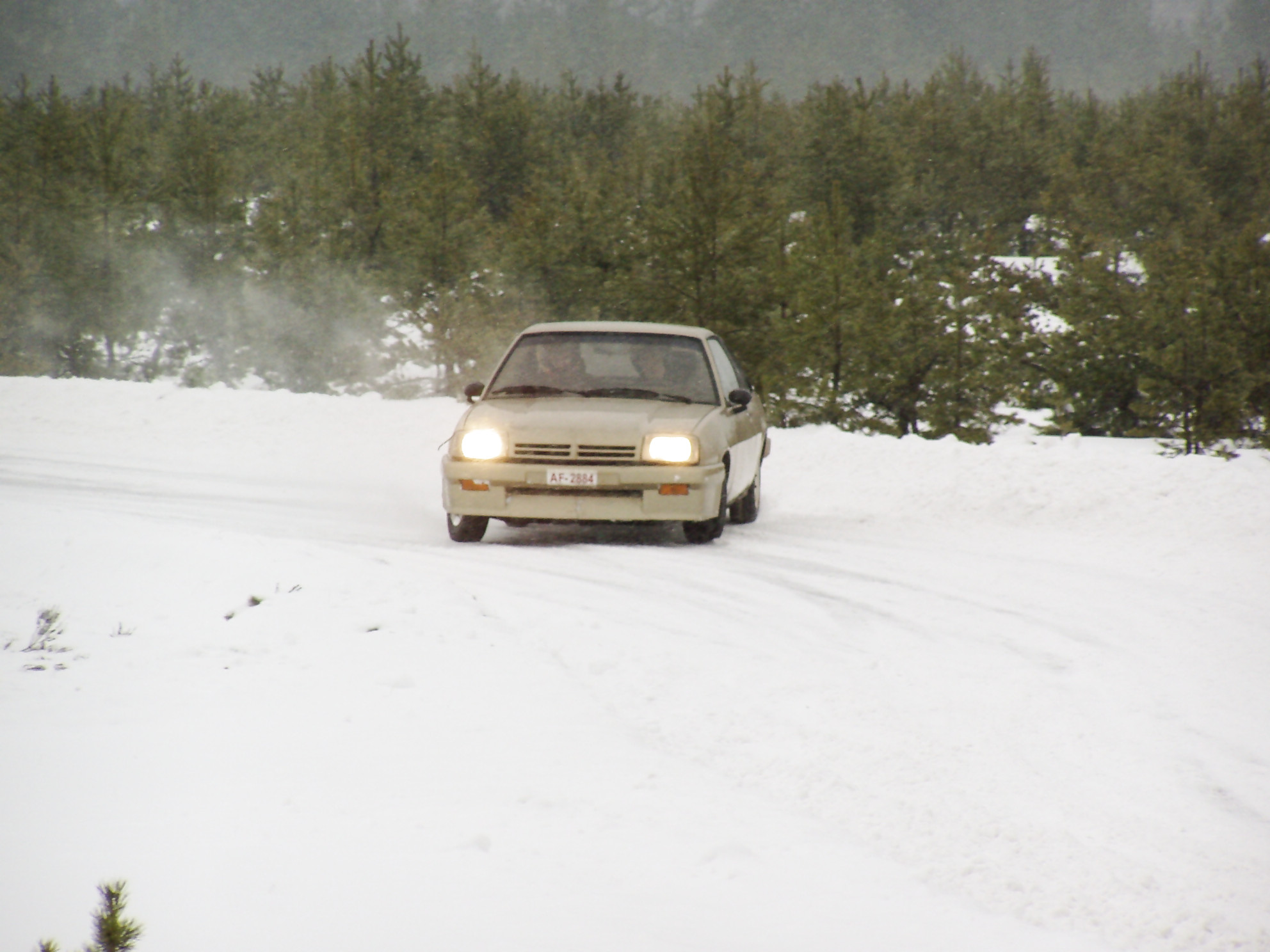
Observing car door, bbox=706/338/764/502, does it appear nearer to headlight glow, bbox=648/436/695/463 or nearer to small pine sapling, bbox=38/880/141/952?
headlight glow, bbox=648/436/695/463

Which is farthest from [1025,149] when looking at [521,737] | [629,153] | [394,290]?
[521,737]

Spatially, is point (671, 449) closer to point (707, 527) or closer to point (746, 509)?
point (707, 527)

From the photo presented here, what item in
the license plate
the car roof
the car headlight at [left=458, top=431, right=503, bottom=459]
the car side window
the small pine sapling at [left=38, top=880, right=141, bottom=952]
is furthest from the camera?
the car side window

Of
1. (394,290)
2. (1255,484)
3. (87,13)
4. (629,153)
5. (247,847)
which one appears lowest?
(247,847)

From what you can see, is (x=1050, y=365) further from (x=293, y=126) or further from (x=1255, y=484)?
(x=293, y=126)

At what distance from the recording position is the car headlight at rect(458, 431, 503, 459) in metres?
8.14

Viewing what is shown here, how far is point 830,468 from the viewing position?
1238 cm

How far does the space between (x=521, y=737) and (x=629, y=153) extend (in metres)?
44.5

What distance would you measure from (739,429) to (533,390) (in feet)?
5.31

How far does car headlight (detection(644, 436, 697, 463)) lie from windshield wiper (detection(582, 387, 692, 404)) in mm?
834

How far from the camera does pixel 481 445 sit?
8.18 m

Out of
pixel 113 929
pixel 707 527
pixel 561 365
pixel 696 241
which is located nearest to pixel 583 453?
pixel 707 527

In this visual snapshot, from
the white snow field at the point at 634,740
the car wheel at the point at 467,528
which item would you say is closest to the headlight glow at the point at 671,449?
the white snow field at the point at 634,740

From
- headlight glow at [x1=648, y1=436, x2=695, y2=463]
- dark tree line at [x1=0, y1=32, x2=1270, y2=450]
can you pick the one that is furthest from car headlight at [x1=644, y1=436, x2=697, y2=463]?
dark tree line at [x1=0, y1=32, x2=1270, y2=450]
